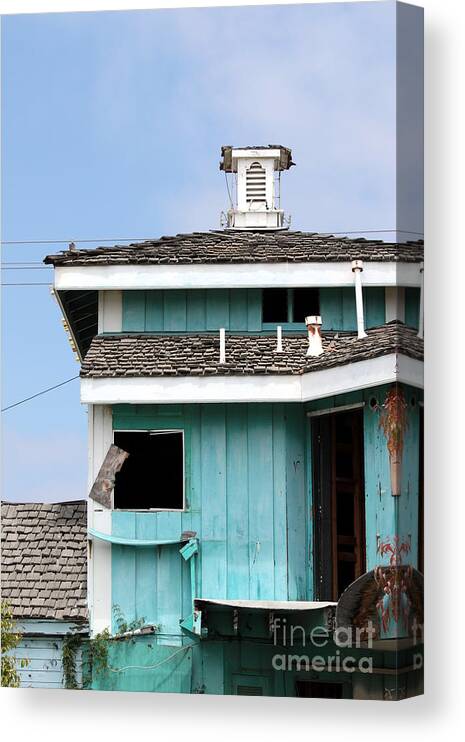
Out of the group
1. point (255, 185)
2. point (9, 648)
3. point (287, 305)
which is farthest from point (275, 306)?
point (9, 648)

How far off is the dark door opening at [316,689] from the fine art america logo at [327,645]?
6 centimetres

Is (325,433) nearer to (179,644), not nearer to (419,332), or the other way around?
(419,332)

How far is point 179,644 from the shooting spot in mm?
7738

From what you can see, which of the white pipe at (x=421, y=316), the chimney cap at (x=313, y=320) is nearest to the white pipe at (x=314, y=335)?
the chimney cap at (x=313, y=320)

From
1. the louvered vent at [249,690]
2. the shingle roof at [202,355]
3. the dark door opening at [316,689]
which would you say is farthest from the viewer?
the shingle roof at [202,355]

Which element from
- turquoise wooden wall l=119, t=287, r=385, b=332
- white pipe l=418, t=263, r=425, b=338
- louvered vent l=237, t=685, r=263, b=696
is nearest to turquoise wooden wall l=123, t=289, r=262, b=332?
turquoise wooden wall l=119, t=287, r=385, b=332

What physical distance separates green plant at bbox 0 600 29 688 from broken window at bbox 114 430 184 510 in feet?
2.43

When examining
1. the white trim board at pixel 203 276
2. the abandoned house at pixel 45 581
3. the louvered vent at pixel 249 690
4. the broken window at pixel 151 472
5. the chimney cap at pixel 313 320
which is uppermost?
the white trim board at pixel 203 276

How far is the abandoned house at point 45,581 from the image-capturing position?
313 inches

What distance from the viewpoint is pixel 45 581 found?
26.4 feet

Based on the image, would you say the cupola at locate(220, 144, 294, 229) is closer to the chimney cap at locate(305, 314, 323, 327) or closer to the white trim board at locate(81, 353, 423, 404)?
the chimney cap at locate(305, 314, 323, 327)

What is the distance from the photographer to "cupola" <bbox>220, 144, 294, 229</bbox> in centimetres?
775

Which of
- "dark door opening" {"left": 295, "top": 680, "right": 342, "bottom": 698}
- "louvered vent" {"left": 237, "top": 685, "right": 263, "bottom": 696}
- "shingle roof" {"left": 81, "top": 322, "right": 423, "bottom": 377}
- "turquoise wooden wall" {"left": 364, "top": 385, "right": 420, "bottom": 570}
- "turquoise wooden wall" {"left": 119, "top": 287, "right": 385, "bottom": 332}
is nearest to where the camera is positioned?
"turquoise wooden wall" {"left": 364, "top": 385, "right": 420, "bottom": 570}

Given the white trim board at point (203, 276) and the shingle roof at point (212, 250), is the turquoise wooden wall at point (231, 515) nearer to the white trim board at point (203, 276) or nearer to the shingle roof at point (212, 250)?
the white trim board at point (203, 276)
